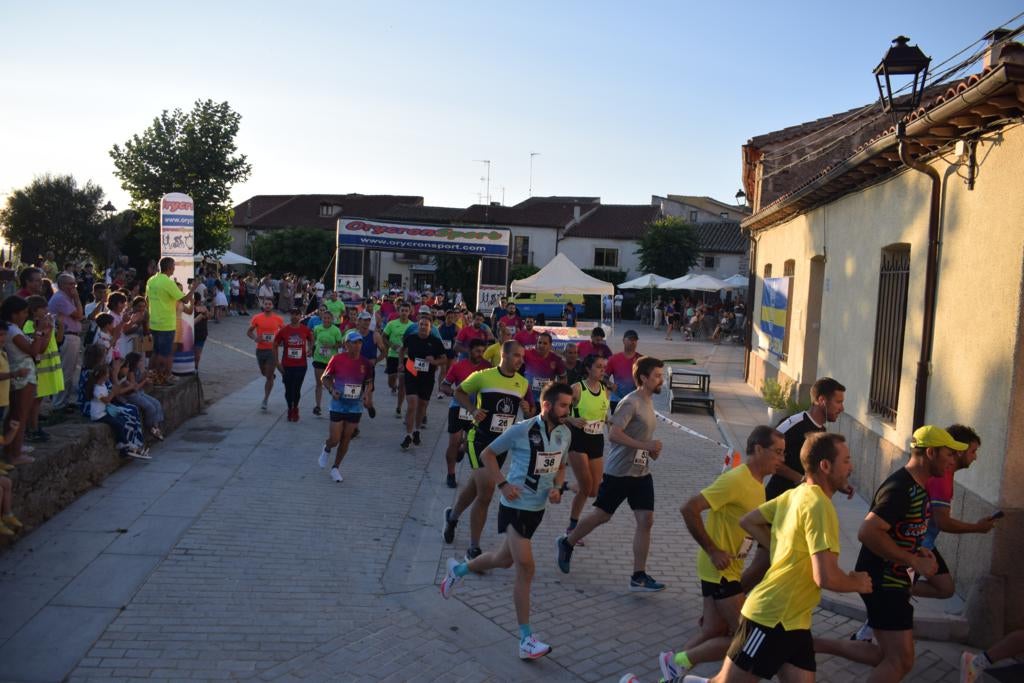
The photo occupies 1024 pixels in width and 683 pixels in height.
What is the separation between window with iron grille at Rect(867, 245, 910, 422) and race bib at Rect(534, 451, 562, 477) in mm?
5091

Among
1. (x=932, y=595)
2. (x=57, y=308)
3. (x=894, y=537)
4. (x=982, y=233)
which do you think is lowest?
(x=932, y=595)

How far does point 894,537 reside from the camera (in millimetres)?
4676

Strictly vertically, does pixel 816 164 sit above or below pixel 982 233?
above

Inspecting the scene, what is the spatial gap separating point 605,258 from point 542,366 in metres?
50.5

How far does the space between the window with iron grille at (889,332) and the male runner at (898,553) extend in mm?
4820

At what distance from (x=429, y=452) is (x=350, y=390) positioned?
7.81ft

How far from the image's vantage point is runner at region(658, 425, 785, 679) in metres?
4.90

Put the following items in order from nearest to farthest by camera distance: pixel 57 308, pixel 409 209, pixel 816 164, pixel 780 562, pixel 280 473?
pixel 780 562, pixel 280 473, pixel 57 308, pixel 816 164, pixel 409 209

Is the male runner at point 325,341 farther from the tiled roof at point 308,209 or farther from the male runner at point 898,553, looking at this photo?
the tiled roof at point 308,209

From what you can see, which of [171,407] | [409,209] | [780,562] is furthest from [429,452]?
[409,209]

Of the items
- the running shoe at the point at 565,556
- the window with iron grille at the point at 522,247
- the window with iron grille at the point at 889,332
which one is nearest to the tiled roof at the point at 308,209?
the window with iron grille at the point at 522,247

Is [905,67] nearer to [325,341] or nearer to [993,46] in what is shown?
[993,46]

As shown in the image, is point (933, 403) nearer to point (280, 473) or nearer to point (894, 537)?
point (894, 537)

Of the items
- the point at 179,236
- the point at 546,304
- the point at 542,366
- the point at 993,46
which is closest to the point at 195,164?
the point at 546,304
